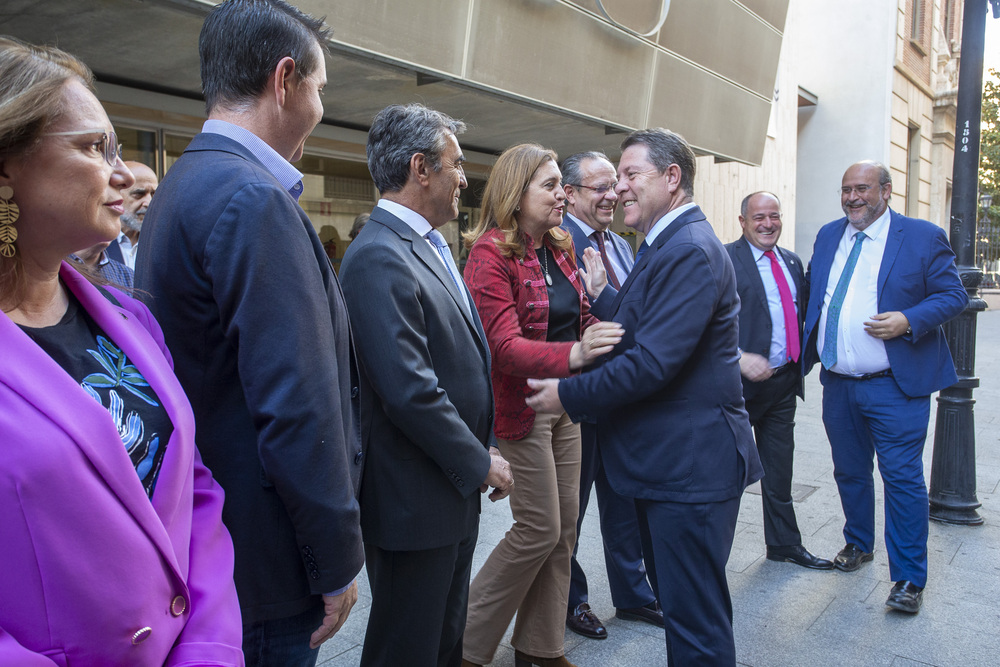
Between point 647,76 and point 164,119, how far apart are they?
6514 mm

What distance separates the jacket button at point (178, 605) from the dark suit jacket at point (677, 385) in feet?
5.38

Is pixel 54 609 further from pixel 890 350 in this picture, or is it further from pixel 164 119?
pixel 164 119

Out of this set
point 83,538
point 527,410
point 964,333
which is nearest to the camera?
point 83,538

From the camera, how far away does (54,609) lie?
3.68 ft

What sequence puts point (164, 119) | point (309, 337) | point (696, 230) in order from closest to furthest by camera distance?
point (309, 337) → point (696, 230) → point (164, 119)

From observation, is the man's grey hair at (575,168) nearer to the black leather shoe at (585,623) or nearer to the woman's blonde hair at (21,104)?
the black leather shoe at (585,623)

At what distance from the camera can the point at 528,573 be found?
3.16m

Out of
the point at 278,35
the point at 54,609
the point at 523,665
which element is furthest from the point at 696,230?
the point at 54,609

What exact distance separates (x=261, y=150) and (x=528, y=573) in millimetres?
2063

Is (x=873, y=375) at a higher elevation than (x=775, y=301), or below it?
below

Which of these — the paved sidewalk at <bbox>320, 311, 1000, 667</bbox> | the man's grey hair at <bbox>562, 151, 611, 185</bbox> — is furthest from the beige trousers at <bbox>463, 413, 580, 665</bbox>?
the man's grey hair at <bbox>562, 151, 611, 185</bbox>

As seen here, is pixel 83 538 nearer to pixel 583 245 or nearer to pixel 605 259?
pixel 583 245

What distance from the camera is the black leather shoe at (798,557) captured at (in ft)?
14.6

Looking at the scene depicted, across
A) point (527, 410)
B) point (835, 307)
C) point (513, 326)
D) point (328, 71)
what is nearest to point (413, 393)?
point (513, 326)
